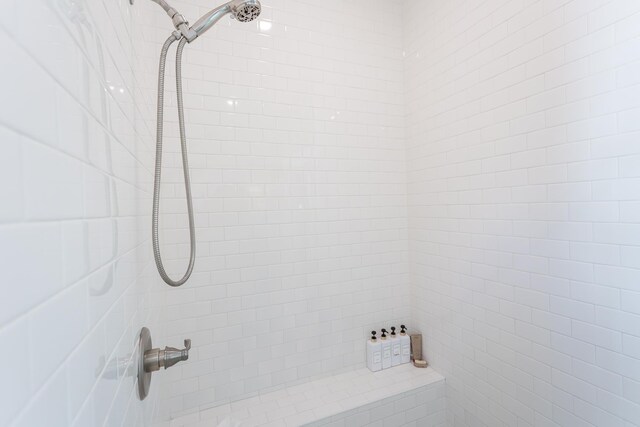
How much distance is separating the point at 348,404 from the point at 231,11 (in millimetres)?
1822

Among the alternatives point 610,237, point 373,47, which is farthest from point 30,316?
point 373,47

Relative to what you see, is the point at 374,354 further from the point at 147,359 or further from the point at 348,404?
the point at 147,359

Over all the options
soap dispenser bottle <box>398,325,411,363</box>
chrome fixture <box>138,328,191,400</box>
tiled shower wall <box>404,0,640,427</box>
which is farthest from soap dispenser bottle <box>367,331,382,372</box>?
chrome fixture <box>138,328,191,400</box>

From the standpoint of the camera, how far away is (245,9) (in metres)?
0.96

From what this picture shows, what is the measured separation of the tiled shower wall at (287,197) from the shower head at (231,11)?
58 cm

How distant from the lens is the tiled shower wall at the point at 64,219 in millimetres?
242

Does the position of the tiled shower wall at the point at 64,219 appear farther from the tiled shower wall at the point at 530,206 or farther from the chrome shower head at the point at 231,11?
the tiled shower wall at the point at 530,206

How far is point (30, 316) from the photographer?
Answer: 0.85ft

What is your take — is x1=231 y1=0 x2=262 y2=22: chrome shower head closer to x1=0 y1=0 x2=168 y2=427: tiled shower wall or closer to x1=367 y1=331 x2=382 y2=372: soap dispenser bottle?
x1=0 y1=0 x2=168 y2=427: tiled shower wall

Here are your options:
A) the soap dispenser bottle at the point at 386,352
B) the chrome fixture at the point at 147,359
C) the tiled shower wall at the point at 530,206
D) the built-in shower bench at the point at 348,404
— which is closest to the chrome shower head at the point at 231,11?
the chrome fixture at the point at 147,359

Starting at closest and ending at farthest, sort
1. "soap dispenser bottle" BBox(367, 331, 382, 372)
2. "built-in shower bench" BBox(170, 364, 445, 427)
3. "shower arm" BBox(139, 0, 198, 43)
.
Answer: "shower arm" BBox(139, 0, 198, 43) < "built-in shower bench" BBox(170, 364, 445, 427) < "soap dispenser bottle" BBox(367, 331, 382, 372)

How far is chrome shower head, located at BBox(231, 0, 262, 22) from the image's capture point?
944mm

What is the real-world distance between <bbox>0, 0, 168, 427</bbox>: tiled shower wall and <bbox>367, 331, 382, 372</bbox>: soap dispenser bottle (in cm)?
141

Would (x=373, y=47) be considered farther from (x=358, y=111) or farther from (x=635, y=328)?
(x=635, y=328)
